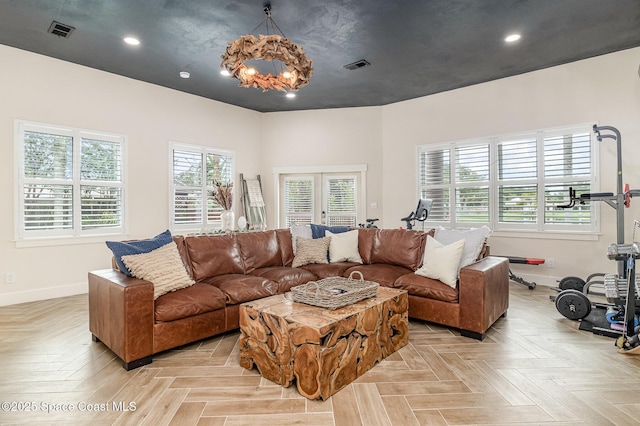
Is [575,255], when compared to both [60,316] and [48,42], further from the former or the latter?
[48,42]

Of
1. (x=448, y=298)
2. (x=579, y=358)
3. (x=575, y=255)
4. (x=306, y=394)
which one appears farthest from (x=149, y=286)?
(x=575, y=255)

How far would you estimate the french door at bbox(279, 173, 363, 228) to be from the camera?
264 inches

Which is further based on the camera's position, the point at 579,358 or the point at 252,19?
the point at 252,19

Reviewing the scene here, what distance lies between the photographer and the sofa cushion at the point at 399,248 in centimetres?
388

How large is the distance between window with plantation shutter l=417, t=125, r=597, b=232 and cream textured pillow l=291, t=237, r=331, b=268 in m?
2.74

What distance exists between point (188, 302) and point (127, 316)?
45 centimetres

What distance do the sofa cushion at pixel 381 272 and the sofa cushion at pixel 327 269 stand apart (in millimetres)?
73

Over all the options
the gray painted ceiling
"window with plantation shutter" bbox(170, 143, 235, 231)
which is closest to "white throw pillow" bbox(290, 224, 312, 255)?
"window with plantation shutter" bbox(170, 143, 235, 231)

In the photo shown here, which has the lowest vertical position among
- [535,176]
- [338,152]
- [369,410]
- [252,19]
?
[369,410]

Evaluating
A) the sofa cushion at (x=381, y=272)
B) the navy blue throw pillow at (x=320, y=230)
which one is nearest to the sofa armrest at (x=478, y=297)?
the sofa cushion at (x=381, y=272)

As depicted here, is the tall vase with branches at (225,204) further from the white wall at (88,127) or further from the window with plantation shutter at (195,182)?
the white wall at (88,127)

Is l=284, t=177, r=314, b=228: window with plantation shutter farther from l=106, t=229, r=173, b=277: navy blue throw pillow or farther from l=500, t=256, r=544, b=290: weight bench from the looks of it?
l=106, t=229, r=173, b=277: navy blue throw pillow

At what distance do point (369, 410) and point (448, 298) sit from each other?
154 cm

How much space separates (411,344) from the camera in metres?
2.87
